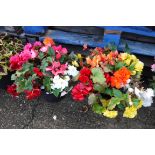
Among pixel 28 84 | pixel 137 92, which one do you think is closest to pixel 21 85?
pixel 28 84

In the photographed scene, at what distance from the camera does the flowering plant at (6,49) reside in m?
2.17

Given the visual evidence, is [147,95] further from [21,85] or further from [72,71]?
[21,85]

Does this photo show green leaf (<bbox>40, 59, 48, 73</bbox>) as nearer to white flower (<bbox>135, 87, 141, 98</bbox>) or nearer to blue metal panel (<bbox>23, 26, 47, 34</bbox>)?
blue metal panel (<bbox>23, 26, 47, 34</bbox>)

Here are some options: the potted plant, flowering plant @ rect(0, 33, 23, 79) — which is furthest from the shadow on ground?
flowering plant @ rect(0, 33, 23, 79)

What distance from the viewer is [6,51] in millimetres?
2213

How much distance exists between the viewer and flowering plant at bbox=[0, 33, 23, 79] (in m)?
2.17

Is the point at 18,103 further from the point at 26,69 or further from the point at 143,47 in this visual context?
the point at 143,47

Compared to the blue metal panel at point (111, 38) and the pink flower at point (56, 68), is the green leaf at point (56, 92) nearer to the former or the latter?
the pink flower at point (56, 68)

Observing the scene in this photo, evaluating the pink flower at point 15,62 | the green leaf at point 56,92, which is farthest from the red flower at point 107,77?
the pink flower at point 15,62

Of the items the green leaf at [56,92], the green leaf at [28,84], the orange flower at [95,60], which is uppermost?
the orange flower at [95,60]

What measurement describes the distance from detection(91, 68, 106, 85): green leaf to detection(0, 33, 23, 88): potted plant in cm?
61

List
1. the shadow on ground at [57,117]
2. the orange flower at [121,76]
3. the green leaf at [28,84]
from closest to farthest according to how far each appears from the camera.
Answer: the orange flower at [121,76], the green leaf at [28,84], the shadow on ground at [57,117]

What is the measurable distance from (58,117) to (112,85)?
0.54 meters

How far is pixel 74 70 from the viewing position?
2.04 m
